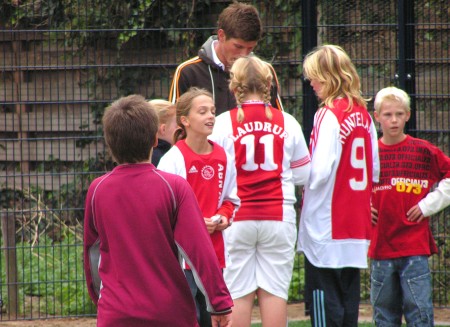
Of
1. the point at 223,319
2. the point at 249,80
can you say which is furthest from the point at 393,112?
the point at 223,319

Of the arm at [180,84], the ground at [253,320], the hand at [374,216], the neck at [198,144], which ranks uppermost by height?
the arm at [180,84]

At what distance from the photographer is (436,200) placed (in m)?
5.44

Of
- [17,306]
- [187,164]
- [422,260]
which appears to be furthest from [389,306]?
[17,306]

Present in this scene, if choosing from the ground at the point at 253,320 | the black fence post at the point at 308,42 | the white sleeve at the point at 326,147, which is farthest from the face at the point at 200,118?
the ground at the point at 253,320

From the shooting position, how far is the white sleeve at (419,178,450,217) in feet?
17.8

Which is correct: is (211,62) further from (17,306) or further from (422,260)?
(17,306)


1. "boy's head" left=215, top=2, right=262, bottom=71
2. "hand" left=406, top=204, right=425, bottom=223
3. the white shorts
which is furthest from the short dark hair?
"hand" left=406, top=204, right=425, bottom=223

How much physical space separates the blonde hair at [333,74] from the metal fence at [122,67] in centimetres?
179

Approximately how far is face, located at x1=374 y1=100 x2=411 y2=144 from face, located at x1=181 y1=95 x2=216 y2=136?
128cm

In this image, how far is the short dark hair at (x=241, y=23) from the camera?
5395 millimetres

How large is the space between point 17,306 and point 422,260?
11.6 ft

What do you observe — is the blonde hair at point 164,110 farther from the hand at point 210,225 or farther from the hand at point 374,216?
the hand at point 374,216

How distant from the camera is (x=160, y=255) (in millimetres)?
3535

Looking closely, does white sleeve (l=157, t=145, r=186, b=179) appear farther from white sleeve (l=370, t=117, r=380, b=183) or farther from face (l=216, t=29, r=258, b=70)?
white sleeve (l=370, t=117, r=380, b=183)
